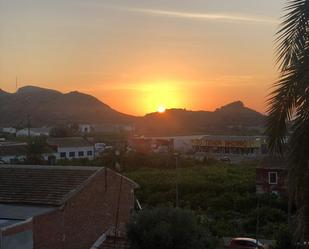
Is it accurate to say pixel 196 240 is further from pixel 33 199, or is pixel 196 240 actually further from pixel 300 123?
pixel 300 123

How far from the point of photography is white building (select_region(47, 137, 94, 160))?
65.7 metres

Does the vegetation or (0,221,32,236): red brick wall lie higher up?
(0,221,32,236): red brick wall

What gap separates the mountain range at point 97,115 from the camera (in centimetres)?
13850

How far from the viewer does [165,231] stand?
15.3 meters

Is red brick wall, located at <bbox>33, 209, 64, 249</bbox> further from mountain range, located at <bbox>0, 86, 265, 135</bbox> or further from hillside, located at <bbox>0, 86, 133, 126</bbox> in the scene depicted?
hillside, located at <bbox>0, 86, 133, 126</bbox>

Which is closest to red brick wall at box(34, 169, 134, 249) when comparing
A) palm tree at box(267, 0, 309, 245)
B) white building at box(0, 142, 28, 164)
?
palm tree at box(267, 0, 309, 245)

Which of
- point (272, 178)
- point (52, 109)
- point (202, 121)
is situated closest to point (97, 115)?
point (52, 109)

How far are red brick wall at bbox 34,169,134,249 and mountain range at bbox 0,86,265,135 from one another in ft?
345

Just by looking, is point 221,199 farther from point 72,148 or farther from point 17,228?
point 72,148

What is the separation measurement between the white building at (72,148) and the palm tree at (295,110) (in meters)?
60.2

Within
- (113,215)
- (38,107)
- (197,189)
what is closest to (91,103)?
(38,107)

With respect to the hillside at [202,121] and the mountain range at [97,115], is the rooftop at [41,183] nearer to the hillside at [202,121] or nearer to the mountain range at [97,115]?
the mountain range at [97,115]

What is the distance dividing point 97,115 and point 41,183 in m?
156

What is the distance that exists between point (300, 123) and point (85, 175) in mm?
13880
